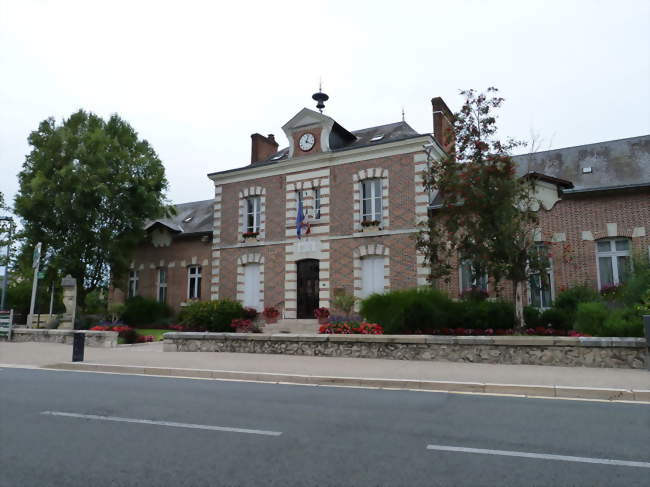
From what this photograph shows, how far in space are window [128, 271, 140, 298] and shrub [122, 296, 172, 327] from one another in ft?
6.60

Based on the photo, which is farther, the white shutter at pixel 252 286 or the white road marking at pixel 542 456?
Answer: the white shutter at pixel 252 286

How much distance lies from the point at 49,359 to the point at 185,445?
31.7ft

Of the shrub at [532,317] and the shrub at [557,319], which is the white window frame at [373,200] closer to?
the shrub at [532,317]

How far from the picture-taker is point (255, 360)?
36.6 feet

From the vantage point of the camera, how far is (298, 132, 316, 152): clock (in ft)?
69.6

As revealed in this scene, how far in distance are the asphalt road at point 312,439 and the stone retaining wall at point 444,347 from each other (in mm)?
3401

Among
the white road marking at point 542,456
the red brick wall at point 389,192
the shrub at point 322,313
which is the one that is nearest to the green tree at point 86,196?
the red brick wall at point 389,192

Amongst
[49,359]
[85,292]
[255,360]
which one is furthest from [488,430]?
[85,292]

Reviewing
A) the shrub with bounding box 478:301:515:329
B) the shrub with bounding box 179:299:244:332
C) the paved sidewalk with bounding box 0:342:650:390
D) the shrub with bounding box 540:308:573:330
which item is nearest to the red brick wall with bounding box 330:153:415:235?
the shrub with bounding box 478:301:515:329

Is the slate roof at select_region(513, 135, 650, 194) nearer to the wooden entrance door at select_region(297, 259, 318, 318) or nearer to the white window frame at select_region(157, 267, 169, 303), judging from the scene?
the wooden entrance door at select_region(297, 259, 318, 318)

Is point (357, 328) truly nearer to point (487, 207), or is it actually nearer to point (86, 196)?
point (487, 207)

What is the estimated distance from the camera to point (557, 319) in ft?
46.2

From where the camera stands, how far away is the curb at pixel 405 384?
7043 millimetres

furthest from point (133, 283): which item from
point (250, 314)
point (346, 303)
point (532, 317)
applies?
point (532, 317)
